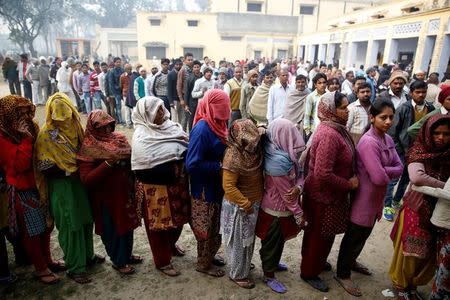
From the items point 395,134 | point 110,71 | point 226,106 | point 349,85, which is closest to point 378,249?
point 395,134

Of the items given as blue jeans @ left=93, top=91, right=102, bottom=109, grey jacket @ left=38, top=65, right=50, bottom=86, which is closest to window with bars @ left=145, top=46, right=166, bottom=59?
grey jacket @ left=38, top=65, right=50, bottom=86

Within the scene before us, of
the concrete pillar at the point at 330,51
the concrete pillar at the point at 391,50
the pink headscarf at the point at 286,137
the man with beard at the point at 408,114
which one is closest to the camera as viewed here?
the pink headscarf at the point at 286,137

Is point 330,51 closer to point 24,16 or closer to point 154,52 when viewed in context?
point 154,52

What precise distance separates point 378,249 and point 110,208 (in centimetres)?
288

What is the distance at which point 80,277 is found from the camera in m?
2.80

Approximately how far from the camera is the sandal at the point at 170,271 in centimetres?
290

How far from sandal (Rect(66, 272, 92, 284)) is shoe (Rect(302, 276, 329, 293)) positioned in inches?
78.2

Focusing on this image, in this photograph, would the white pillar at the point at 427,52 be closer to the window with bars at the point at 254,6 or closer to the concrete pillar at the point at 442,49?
the concrete pillar at the point at 442,49

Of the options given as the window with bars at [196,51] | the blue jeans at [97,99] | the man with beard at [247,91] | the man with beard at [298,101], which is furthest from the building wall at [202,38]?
the man with beard at [298,101]

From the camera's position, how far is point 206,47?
27625mm

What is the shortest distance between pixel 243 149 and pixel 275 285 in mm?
1311

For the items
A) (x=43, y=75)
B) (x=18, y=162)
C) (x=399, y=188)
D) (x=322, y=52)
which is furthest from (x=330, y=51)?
(x=18, y=162)

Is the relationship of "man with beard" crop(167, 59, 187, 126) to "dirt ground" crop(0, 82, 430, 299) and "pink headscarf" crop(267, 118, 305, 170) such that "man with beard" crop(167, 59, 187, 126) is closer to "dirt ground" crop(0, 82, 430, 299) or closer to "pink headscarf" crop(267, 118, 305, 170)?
"dirt ground" crop(0, 82, 430, 299)

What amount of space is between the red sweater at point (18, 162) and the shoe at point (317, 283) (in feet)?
8.27
